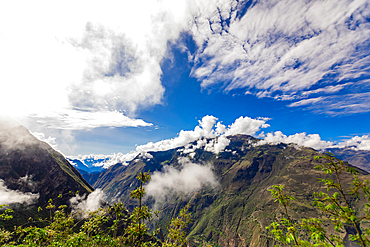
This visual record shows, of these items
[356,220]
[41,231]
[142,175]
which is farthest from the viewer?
[142,175]

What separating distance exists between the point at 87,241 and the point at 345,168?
32.6 metres

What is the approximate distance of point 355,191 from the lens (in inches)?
606

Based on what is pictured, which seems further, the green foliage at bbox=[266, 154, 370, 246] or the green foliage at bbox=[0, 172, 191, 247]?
the green foliage at bbox=[0, 172, 191, 247]

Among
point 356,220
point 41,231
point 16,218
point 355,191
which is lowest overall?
point 16,218

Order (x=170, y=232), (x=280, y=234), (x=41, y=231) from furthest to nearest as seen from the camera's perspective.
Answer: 1. (x=170, y=232)
2. (x=41, y=231)
3. (x=280, y=234)

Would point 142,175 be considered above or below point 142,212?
above

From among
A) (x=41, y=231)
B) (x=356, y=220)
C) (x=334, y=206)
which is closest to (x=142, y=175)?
(x=41, y=231)

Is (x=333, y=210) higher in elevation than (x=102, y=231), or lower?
higher

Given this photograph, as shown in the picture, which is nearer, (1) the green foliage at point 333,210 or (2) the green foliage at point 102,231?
(1) the green foliage at point 333,210

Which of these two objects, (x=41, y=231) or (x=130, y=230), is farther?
(x=130, y=230)

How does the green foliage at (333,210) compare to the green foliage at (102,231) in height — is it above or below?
above

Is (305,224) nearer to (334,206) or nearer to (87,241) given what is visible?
(334,206)

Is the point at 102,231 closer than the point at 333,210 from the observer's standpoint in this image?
No

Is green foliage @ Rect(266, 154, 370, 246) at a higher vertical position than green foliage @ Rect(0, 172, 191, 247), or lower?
higher
